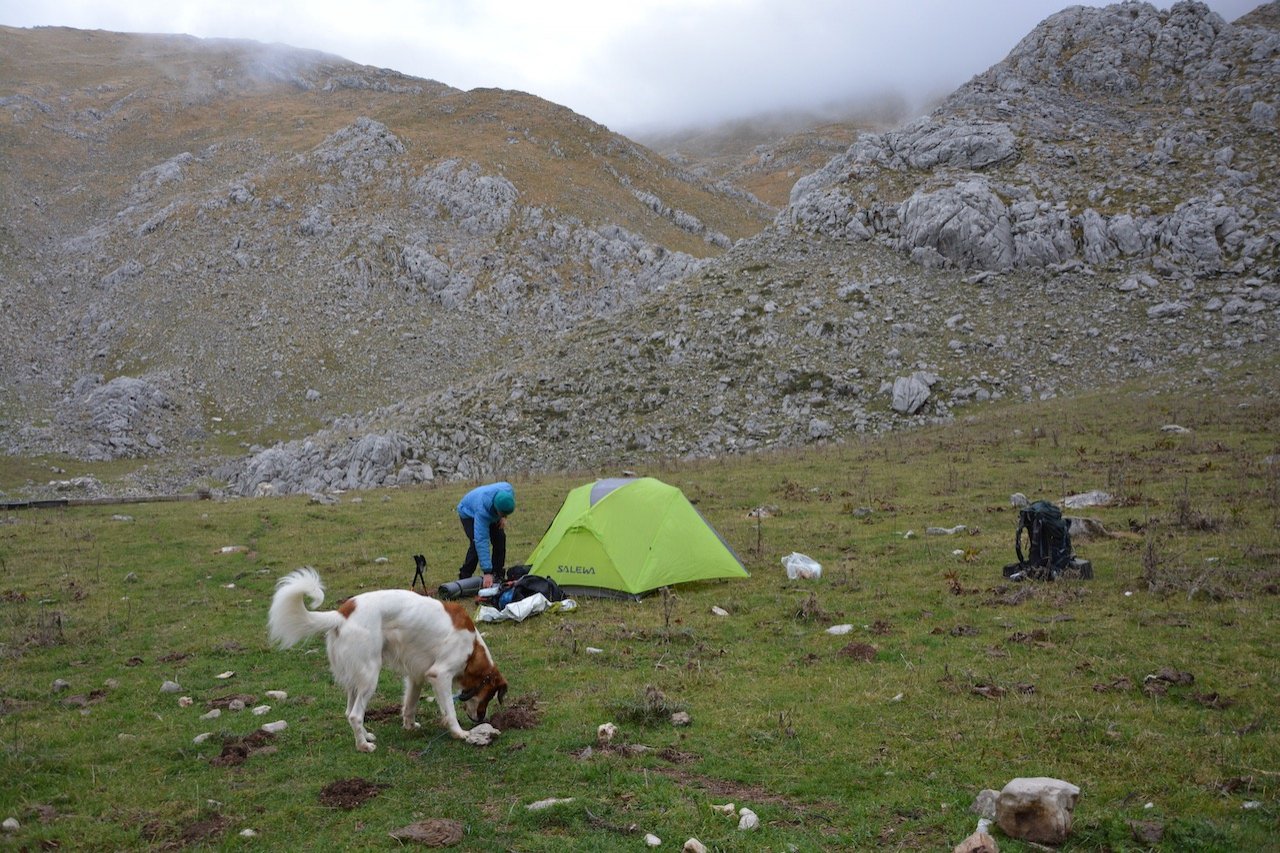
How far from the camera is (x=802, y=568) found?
48.8 feet

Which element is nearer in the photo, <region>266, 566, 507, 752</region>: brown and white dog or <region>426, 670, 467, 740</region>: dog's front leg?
<region>266, 566, 507, 752</region>: brown and white dog

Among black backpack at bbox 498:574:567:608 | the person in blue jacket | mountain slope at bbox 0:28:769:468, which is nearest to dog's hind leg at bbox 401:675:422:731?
black backpack at bbox 498:574:567:608

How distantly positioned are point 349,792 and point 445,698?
1.38 meters

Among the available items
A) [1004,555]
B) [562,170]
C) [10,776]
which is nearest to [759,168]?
[562,170]

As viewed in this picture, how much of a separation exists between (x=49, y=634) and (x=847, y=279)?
40.1 meters

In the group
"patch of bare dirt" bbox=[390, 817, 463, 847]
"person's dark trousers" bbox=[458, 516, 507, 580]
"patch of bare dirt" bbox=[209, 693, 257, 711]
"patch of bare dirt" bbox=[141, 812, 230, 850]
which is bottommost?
"patch of bare dirt" bbox=[209, 693, 257, 711]

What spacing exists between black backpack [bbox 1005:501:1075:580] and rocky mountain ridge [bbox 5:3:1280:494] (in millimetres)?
22120

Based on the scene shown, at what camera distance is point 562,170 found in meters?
81.2

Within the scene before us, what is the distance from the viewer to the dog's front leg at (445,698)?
8453mm

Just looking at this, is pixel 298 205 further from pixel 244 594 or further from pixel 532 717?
pixel 532 717

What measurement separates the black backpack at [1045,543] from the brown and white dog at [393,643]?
29.9 ft

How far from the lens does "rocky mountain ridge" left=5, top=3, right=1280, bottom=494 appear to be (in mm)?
37375

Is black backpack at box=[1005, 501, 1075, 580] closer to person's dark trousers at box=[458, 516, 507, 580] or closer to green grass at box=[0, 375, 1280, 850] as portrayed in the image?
green grass at box=[0, 375, 1280, 850]

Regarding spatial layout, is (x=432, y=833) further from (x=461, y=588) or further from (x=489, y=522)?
(x=461, y=588)
